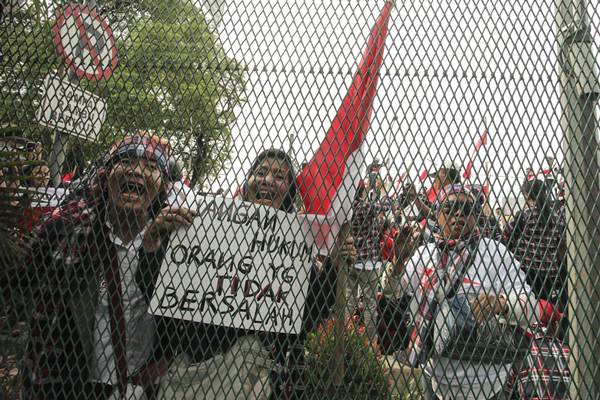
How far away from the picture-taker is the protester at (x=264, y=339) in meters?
1.57

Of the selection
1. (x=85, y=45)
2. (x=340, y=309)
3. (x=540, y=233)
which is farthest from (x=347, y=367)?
(x=85, y=45)

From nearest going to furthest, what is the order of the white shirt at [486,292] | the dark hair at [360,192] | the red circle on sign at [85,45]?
the white shirt at [486,292], the dark hair at [360,192], the red circle on sign at [85,45]

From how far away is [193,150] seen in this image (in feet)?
5.30

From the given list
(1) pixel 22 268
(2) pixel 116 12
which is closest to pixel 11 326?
(1) pixel 22 268

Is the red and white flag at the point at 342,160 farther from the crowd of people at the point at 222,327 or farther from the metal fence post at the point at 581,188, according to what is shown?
the metal fence post at the point at 581,188

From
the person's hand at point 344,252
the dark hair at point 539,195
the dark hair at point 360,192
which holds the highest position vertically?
the dark hair at point 539,195

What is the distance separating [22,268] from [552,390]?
174cm

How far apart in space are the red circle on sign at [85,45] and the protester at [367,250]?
1001mm

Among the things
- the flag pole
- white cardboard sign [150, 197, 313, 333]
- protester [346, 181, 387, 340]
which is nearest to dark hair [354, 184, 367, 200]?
protester [346, 181, 387, 340]

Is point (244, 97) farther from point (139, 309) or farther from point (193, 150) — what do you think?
point (139, 309)

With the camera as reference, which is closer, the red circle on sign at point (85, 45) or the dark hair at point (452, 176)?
the dark hair at point (452, 176)

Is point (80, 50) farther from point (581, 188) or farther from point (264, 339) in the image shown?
point (581, 188)

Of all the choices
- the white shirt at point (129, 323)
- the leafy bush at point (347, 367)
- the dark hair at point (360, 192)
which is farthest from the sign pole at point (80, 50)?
the leafy bush at point (347, 367)

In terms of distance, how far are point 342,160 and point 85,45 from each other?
3.28 feet
